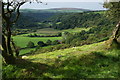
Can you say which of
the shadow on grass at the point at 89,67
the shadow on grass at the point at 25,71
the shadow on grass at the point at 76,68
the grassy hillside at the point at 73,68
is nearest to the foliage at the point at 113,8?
the shadow on grass at the point at 89,67

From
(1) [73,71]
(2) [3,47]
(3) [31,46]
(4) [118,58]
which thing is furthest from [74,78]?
(3) [31,46]

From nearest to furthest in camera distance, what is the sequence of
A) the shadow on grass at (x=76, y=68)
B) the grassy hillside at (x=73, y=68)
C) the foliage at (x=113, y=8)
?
the shadow on grass at (x=76, y=68) < the grassy hillside at (x=73, y=68) < the foliage at (x=113, y=8)

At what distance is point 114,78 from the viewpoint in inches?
531

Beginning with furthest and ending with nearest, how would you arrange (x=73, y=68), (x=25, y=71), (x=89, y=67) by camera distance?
(x=89, y=67) → (x=73, y=68) → (x=25, y=71)

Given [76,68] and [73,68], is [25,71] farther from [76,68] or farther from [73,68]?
[76,68]

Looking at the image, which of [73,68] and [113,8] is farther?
[113,8]

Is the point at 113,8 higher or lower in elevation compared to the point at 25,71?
lower

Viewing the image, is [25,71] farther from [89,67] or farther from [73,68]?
[89,67]

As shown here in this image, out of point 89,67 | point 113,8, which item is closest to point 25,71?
point 89,67

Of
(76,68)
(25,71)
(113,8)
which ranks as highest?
(76,68)

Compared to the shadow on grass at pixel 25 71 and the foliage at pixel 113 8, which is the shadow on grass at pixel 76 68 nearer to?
the shadow on grass at pixel 25 71

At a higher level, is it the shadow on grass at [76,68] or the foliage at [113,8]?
the shadow on grass at [76,68]

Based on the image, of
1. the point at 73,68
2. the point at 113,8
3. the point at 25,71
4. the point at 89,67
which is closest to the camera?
the point at 25,71

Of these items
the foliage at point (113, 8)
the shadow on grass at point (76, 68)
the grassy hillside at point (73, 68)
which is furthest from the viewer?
the foliage at point (113, 8)
